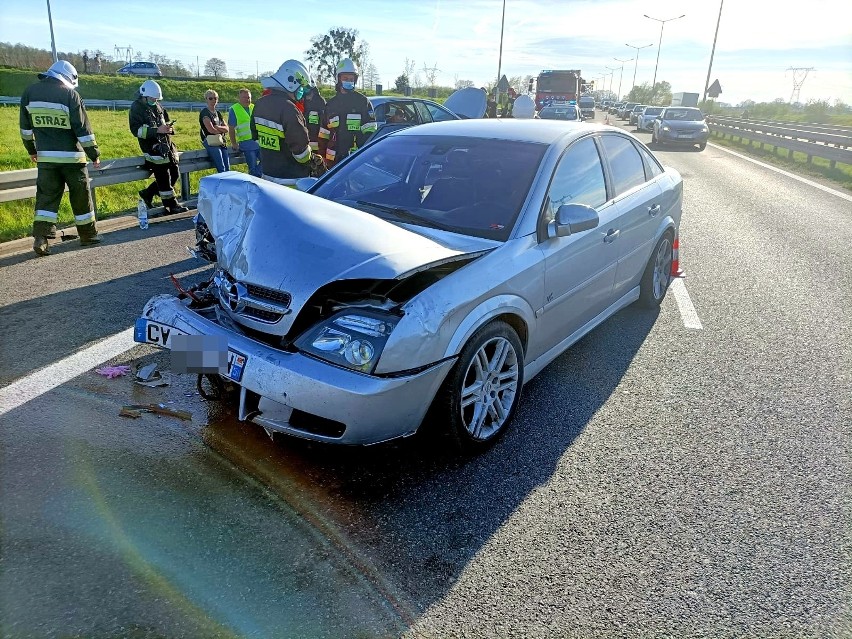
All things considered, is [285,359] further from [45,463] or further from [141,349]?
[141,349]

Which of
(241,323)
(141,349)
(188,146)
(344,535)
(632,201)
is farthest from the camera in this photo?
(188,146)

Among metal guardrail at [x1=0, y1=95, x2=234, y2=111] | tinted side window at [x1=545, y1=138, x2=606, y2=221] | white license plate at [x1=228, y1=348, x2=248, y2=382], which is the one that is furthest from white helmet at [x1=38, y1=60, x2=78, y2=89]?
metal guardrail at [x1=0, y1=95, x2=234, y2=111]

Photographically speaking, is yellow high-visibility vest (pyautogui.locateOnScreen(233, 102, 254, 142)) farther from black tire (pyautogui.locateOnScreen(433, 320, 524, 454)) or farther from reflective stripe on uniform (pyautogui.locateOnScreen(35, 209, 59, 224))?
black tire (pyautogui.locateOnScreen(433, 320, 524, 454))

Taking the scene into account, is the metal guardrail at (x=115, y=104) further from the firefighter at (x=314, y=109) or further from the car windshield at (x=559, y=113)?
the firefighter at (x=314, y=109)

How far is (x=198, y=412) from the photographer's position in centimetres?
349

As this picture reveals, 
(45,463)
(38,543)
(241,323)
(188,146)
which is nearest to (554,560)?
(241,323)

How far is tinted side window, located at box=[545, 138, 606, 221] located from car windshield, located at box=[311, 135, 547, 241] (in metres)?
0.17

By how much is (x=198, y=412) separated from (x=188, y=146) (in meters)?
16.2

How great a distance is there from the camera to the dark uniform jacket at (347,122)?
8.98m

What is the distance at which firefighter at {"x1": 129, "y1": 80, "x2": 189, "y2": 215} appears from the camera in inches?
332

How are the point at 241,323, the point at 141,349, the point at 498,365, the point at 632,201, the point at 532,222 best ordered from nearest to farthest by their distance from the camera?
the point at 241,323
the point at 498,365
the point at 532,222
the point at 141,349
the point at 632,201

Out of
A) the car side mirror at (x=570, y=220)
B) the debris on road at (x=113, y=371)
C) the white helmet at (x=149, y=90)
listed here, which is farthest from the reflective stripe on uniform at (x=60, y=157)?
the car side mirror at (x=570, y=220)

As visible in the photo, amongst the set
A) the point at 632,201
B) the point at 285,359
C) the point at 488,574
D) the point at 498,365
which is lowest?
the point at 488,574

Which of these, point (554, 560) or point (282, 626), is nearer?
point (282, 626)
